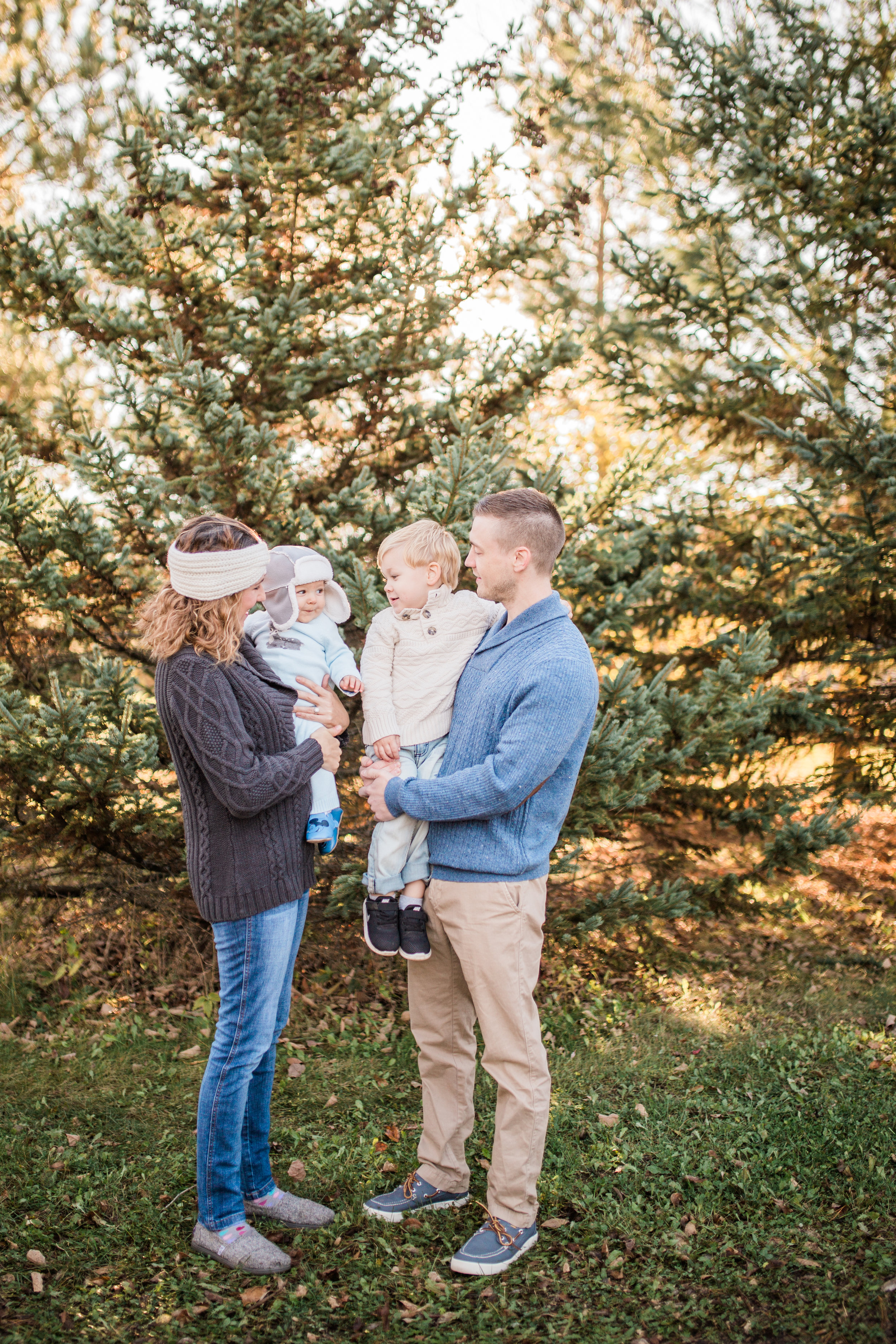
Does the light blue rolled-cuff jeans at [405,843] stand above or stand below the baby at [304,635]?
below

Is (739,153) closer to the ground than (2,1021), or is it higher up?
higher up

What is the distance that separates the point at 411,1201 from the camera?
11.6ft

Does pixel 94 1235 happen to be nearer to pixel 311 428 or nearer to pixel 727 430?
pixel 311 428

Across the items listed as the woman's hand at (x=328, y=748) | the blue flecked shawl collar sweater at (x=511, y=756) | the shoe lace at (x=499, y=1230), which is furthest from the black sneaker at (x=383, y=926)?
the shoe lace at (x=499, y=1230)

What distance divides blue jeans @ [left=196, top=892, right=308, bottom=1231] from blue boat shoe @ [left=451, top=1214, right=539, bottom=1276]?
80cm

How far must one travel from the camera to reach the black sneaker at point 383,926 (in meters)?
3.28

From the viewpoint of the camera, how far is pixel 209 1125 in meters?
3.07

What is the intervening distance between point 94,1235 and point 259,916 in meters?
1.50

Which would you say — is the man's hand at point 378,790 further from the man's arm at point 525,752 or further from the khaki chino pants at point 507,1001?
the khaki chino pants at point 507,1001

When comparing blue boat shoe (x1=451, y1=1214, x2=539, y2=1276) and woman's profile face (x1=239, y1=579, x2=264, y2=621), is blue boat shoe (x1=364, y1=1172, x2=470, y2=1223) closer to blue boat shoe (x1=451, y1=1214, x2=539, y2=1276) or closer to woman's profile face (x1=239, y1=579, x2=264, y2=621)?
blue boat shoe (x1=451, y1=1214, x2=539, y2=1276)

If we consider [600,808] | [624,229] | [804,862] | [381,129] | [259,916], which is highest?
[624,229]

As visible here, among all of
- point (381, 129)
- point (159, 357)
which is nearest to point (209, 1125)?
point (159, 357)

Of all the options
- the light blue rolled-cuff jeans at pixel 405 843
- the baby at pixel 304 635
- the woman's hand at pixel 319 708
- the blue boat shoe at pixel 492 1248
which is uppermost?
the baby at pixel 304 635

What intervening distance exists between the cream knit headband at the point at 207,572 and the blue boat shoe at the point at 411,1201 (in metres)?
2.39
